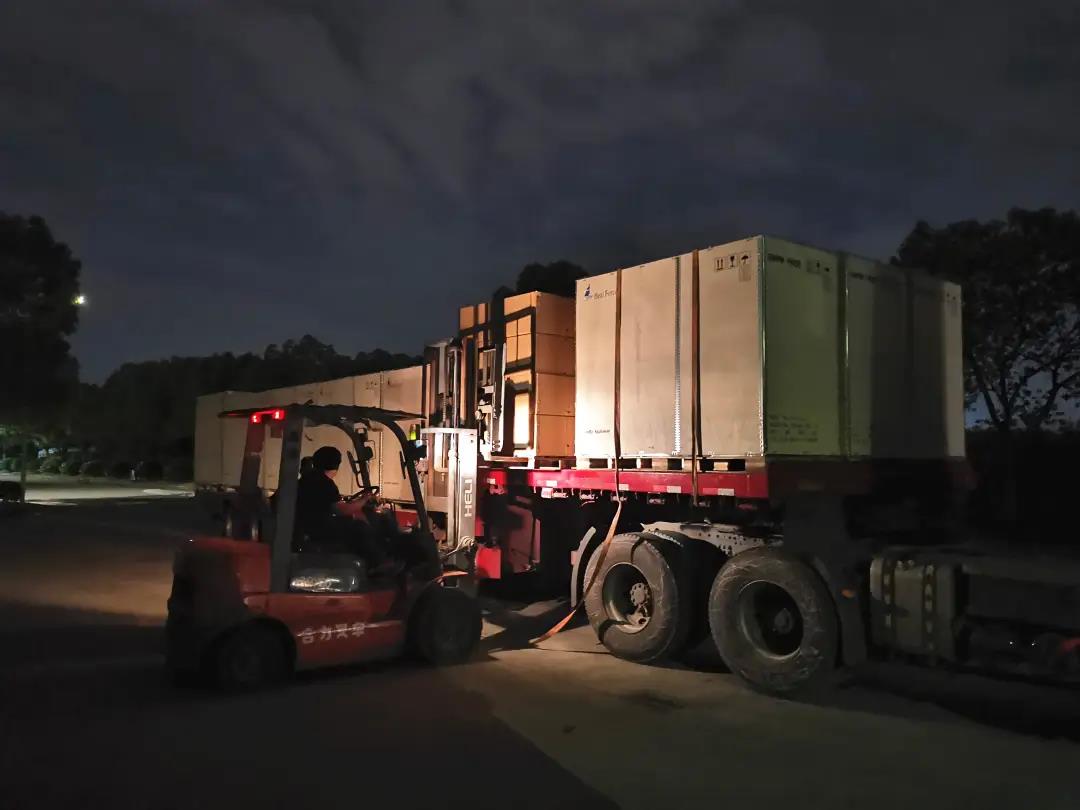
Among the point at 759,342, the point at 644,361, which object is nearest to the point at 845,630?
the point at 759,342

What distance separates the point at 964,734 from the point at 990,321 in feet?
54.7

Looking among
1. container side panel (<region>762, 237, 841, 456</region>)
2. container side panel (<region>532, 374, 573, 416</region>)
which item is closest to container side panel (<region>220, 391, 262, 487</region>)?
container side panel (<region>532, 374, 573, 416</region>)

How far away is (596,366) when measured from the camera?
889 centimetres

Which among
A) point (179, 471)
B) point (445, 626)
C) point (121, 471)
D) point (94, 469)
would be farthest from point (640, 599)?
point (94, 469)

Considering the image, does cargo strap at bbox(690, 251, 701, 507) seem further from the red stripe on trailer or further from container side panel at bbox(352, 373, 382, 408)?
container side panel at bbox(352, 373, 382, 408)

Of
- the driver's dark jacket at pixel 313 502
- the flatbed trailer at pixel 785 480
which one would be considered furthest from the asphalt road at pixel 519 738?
the driver's dark jacket at pixel 313 502

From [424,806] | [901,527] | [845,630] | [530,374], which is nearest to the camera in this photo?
[424,806]

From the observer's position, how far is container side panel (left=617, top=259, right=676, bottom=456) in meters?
8.09

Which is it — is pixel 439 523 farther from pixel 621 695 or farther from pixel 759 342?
pixel 759 342

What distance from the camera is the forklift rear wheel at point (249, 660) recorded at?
6629 millimetres

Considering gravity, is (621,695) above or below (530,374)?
below

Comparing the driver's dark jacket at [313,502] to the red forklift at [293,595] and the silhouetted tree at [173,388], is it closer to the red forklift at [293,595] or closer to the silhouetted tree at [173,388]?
the red forklift at [293,595]

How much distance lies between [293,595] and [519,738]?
220cm

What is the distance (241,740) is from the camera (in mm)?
5625
